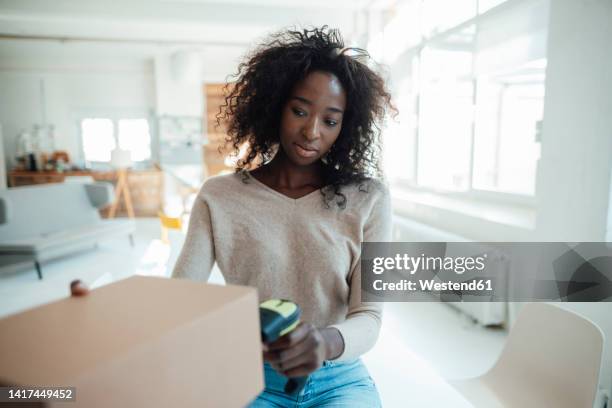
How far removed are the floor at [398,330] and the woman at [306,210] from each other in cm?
36

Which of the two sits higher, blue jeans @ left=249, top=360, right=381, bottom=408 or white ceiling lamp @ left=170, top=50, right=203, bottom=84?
white ceiling lamp @ left=170, top=50, right=203, bottom=84

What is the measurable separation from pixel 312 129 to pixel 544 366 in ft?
3.16

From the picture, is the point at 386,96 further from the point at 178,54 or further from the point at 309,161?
the point at 178,54

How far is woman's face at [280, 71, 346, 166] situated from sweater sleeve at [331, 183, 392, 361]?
22 centimetres

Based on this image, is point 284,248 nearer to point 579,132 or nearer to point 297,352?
point 297,352

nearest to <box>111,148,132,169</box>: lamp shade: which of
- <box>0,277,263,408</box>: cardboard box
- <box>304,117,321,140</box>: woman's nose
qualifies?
<box>304,117,321,140</box>: woman's nose

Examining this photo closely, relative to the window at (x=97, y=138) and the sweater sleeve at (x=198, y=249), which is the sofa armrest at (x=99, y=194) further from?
the sweater sleeve at (x=198, y=249)

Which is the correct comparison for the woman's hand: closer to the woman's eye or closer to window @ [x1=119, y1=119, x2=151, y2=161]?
the woman's eye

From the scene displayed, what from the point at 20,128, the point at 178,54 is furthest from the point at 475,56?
the point at 20,128

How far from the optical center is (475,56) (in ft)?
10.2

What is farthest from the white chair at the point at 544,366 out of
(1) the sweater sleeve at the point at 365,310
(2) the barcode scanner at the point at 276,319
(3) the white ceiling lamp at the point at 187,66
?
(3) the white ceiling lamp at the point at 187,66

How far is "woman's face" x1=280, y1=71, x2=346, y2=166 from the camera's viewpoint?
3.31 ft

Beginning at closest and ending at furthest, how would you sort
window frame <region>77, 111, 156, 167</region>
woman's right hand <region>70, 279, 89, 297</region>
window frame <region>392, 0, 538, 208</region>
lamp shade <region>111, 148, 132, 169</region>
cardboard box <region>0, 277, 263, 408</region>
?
cardboard box <region>0, 277, 263, 408</region> < woman's right hand <region>70, 279, 89, 297</region> < window frame <region>392, 0, 538, 208</region> < lamp shade <region>111, 148, 132, 169</region> < window frame <region>77, 111, 156, 167</region>

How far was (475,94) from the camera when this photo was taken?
3.21 m
